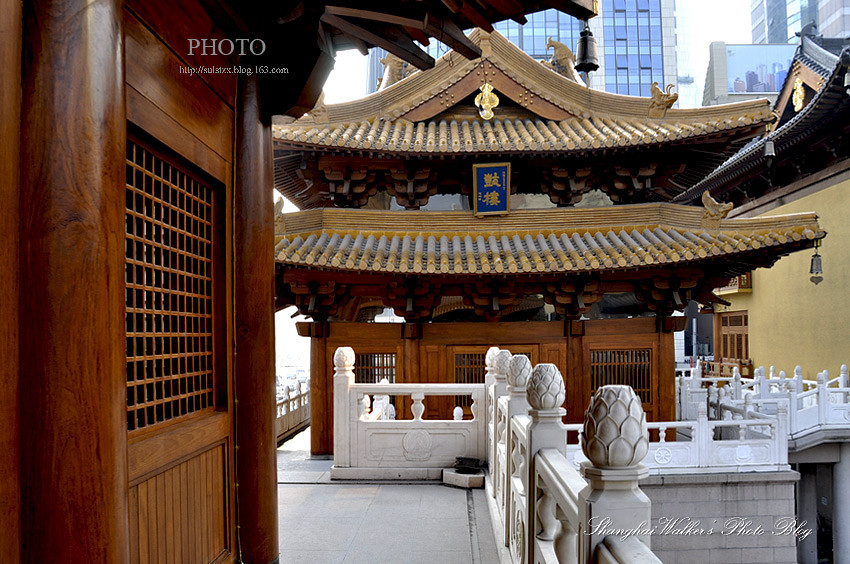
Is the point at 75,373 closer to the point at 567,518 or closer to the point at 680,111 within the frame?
the point at 567,518

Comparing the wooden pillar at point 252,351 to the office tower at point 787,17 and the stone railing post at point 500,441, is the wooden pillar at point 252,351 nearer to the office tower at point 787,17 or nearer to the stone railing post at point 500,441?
the stone railing post at point 500,441

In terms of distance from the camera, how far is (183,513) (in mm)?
2559

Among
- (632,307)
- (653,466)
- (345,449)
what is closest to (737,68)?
(632,307)

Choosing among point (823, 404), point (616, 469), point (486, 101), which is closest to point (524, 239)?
point (486, 101)

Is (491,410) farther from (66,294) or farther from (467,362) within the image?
(66,294)

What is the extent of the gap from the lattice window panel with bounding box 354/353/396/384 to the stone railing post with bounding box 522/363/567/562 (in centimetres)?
575

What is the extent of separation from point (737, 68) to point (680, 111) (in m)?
33.3

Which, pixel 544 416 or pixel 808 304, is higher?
pixel 808 304

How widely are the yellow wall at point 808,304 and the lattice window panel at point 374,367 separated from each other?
1203 cm

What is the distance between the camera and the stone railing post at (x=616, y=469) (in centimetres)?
168

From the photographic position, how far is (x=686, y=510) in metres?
8.07

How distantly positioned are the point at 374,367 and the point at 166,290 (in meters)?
6.27

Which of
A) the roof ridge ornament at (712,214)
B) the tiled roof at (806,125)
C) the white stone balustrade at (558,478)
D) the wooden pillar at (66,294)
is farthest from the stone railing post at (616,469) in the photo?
the tiled roof at (806,125)

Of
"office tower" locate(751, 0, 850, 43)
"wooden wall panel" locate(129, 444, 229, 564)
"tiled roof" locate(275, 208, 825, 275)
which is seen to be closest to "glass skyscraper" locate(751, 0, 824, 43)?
"office tower" locate(751, 0, 850, 43)
